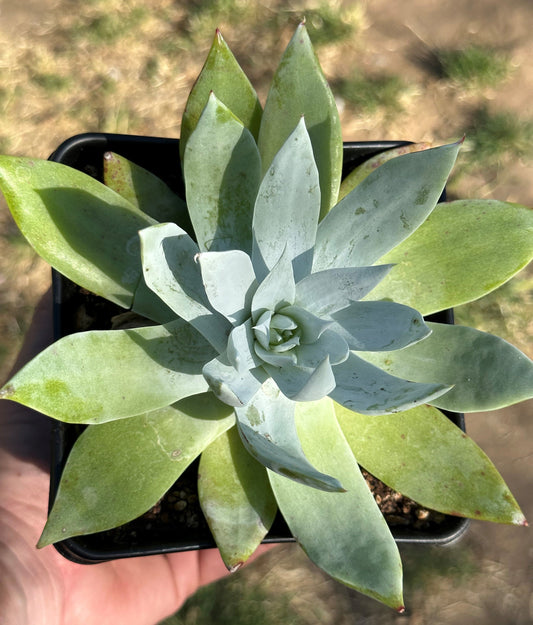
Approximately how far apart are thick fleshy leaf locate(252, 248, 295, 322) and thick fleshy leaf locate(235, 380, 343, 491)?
121 mm

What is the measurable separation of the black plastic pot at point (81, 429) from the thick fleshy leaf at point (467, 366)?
22 centimetres

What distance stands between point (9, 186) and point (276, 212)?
1.22ft

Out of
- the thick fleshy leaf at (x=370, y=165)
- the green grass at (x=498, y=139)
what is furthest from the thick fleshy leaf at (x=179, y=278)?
the green grass at (x=498, y=139)

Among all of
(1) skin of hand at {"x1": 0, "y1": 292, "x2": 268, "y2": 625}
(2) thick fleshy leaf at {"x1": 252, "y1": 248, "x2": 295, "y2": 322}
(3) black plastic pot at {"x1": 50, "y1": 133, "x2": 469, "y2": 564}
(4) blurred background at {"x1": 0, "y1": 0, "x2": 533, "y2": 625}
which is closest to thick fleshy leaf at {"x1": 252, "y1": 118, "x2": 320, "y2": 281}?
(2) thick fleshy leaf at {"x1": 252, "y1": 248, "x2": 295, "y2": 322}

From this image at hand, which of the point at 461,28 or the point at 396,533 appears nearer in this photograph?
the point at 396,533

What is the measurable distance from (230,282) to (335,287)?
0.15m

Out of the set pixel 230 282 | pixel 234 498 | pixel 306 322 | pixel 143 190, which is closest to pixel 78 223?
pixel 143 190

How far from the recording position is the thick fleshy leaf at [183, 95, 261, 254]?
84 cm

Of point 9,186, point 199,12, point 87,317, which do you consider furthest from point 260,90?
point 9,186

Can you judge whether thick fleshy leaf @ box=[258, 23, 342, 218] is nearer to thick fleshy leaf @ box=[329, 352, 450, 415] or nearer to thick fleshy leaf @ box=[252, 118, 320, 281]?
thick fleshy leaf @ box=[252, 118, 320, 281]

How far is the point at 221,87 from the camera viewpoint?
3.16 ft

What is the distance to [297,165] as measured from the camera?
0.82 m

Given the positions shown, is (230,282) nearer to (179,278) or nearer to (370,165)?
(179,278)

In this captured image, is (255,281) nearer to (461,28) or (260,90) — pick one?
(260,90)
